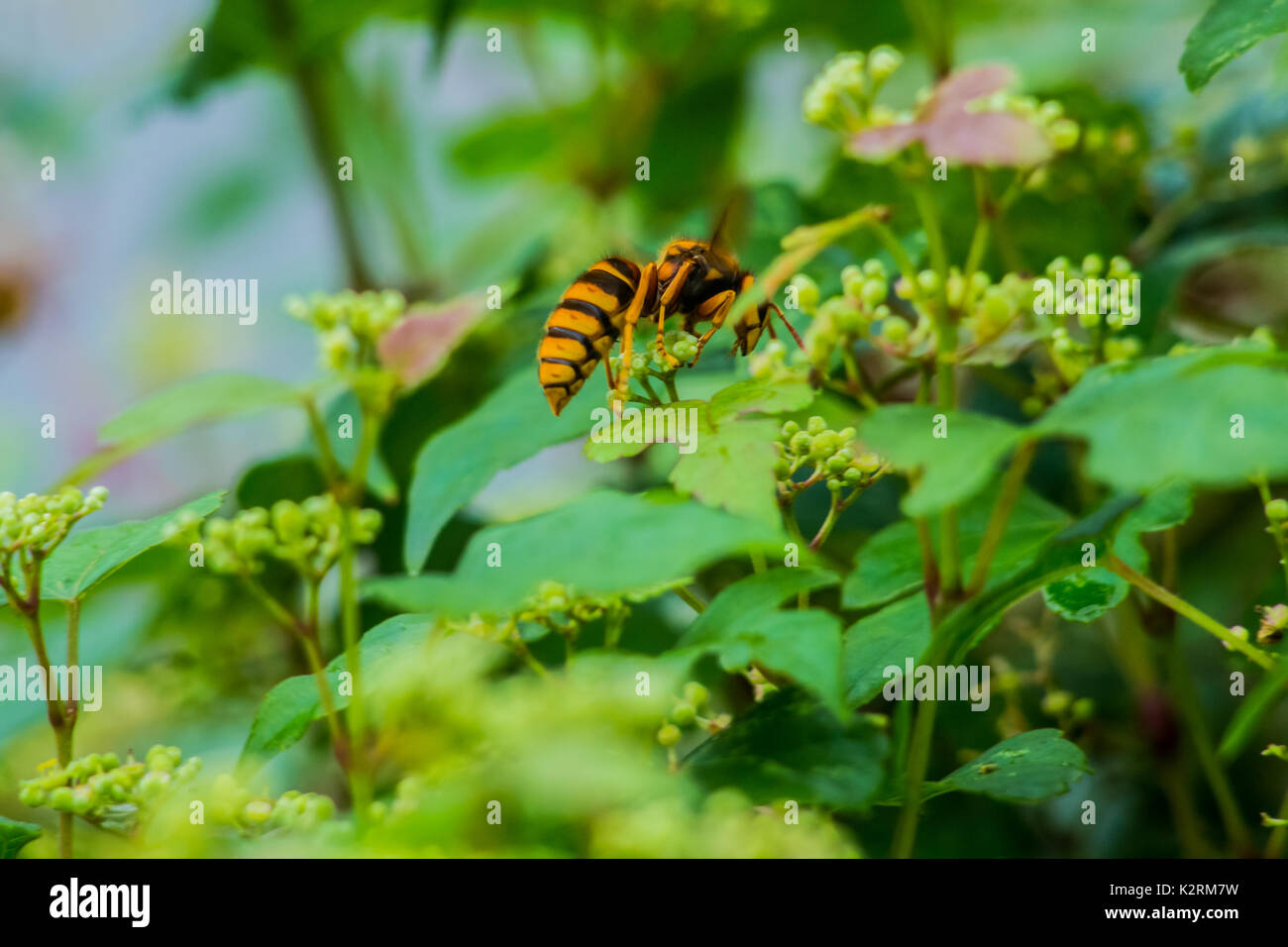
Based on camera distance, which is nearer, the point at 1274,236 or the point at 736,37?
the point at 1274,236

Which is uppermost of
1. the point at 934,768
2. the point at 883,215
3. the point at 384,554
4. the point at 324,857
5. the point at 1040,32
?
the point at 1040,32

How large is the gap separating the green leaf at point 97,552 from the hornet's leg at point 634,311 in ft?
0.85

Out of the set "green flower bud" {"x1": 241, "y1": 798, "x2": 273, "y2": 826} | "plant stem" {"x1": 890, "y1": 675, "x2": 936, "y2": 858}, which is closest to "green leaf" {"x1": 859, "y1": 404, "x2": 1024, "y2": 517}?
"plant stem" {"x1": 890, "y1": 675, "x2": 936, "y2": 858}

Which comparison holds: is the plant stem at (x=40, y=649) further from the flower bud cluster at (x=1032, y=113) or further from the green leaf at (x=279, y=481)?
the flower bud cluster at (x=1032, y=113)

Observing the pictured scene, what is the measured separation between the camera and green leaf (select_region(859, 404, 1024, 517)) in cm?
44

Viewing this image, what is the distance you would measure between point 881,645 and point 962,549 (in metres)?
0.16

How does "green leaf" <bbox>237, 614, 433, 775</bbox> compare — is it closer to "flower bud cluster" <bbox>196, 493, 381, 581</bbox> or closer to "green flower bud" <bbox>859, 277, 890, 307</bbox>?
"flower bud cluster" <bbox>196, 493, 381, 581</bbox>

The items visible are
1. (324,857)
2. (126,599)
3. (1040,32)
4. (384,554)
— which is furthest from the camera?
(1040,32)

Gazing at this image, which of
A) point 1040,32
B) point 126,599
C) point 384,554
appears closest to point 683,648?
point 384,554

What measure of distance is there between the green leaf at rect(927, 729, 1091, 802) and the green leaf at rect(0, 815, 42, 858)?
0.52 metres
